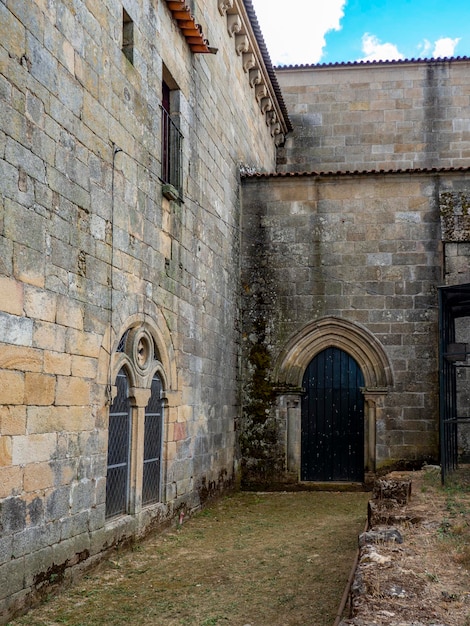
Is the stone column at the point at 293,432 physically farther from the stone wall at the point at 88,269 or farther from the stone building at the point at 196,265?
the stone wall at the point at 88,269

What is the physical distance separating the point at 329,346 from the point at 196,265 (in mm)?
3523

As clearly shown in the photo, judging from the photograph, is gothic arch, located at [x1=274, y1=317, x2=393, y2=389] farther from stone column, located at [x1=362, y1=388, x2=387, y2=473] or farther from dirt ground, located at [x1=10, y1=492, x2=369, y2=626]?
dirt ground, located at [x1=10, y1=492, x2=369, y2=626]

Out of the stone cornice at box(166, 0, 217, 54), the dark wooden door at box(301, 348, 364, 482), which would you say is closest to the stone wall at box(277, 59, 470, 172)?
the dark wooden door at box(301, 348, 364, 482)

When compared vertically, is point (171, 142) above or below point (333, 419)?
above

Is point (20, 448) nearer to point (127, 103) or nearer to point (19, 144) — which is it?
point (19, 144)

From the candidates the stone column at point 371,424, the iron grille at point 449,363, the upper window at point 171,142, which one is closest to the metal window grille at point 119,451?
the upper window at point 171,142

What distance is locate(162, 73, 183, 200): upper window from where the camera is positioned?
8477mm

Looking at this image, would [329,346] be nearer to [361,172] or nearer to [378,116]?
[361,172]

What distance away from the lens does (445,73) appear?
16266 millimetres

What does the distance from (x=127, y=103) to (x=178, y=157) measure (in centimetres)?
156

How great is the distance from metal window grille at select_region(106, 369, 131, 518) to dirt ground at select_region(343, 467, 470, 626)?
2.57 metres

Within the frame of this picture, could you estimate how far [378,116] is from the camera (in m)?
16.4

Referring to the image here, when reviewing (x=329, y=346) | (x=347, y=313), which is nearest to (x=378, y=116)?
(x=347, y=313)

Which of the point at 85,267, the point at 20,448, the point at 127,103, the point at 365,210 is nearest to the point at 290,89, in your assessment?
the point at 365,210
